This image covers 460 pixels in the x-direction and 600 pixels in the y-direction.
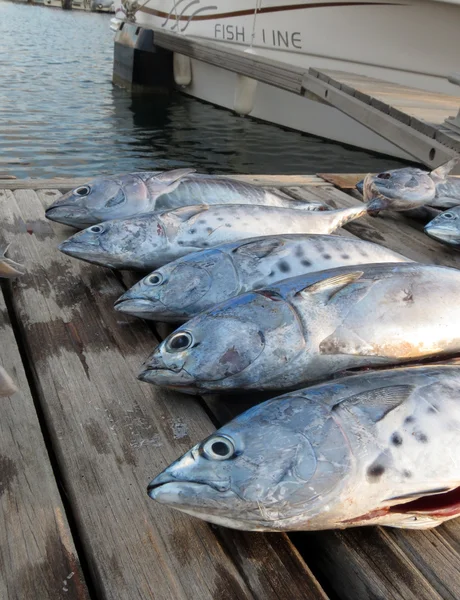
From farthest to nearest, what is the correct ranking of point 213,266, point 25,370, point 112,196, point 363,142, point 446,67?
1. point 363,142
2. point 446,67
3. point 112,196
4. point 213,266
5. point 25,370

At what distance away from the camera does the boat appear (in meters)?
10.1

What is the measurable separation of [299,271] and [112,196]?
141 cm

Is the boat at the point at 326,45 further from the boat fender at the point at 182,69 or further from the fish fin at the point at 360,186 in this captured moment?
the fish fin at the point at 360,186

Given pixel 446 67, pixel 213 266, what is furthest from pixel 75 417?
pixel 446 67

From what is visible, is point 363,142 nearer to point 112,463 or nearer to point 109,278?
point 109,278

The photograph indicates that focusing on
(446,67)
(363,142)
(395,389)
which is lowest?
(363,142)

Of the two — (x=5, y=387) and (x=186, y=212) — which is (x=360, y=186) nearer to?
(x=186, y=212)

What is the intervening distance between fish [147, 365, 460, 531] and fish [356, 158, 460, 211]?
266 cm

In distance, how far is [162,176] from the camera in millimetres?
3629

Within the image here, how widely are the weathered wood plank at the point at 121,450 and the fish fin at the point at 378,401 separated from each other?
1.47 ft

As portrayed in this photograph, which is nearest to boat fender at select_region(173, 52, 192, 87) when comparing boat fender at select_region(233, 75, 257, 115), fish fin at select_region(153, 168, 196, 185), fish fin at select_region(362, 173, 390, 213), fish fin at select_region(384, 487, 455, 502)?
boat fender at select_region(233, 75, 257, 115)

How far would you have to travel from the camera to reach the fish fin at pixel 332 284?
87.7 inches

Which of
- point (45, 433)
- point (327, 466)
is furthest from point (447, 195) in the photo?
point (45, 433)

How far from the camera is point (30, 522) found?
1.69m
